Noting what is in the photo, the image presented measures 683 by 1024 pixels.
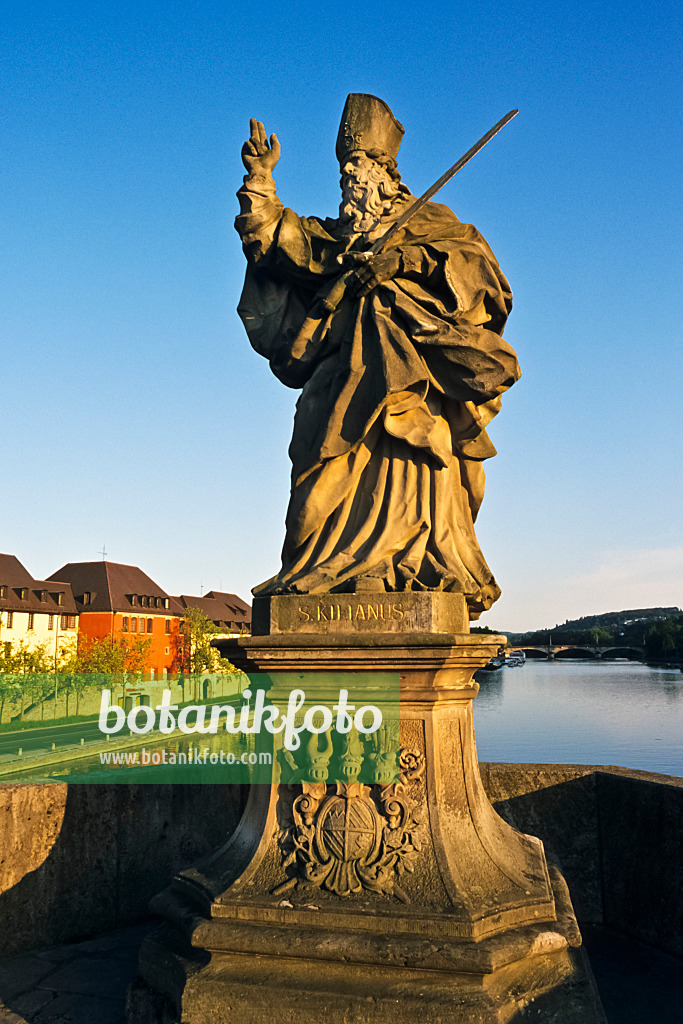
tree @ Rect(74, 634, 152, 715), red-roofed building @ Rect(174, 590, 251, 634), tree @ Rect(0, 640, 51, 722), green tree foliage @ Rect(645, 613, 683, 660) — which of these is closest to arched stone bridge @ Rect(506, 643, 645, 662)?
green tree foliage @ Rect(645, 613, 683, 660)

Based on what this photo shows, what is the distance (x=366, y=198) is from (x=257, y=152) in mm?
719

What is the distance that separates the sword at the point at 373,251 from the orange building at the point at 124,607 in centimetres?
5762

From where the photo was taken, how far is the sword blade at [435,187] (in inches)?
163

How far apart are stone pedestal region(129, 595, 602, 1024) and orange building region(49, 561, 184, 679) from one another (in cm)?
5805

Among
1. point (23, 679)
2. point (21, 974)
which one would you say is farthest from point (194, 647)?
point (21, 974)

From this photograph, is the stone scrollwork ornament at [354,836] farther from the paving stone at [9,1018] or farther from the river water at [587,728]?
the river water at [587,728]

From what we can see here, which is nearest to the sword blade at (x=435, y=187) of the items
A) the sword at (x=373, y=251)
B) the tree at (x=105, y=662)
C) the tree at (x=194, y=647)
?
the sword at (x=373, y=251)

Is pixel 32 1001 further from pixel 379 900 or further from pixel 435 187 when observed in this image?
pixel 435 187

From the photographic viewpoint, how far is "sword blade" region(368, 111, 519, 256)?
13.5ft

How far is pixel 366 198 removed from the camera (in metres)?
4.81

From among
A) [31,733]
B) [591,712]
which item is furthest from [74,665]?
[591,712]

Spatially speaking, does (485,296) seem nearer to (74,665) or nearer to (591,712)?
(591,712)

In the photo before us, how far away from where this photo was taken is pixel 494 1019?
2.99 meters

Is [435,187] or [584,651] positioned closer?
[435,187]
